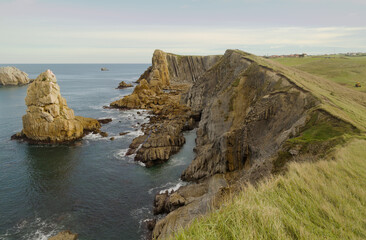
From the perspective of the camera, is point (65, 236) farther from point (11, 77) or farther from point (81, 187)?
point (11, 77)

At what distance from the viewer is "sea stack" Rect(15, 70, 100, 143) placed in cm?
5325

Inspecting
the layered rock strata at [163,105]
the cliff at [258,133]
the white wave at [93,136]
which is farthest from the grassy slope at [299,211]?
the white wave at [93,136]

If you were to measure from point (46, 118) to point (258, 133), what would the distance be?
4901cm

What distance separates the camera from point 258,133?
28828mm

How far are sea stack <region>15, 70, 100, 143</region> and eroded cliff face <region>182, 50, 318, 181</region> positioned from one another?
1278 inches

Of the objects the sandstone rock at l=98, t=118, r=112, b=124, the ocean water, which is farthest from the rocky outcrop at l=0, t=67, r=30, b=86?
the sandstone rock at l=98, t=118, r=112, b=124

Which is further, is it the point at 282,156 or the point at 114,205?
the point at 114,205

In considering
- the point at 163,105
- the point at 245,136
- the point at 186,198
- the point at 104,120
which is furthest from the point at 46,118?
the point at 245,136

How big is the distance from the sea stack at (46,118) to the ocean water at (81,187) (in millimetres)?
Answer: 2926

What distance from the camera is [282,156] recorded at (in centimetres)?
1709

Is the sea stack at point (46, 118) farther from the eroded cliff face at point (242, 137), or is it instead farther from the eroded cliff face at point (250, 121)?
the eroded cliff face at point (242, 137)

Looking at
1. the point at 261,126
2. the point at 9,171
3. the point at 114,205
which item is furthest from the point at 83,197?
the point at 261,126

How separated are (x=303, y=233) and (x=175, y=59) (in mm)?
161152

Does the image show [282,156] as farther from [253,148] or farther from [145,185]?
[145,185]
